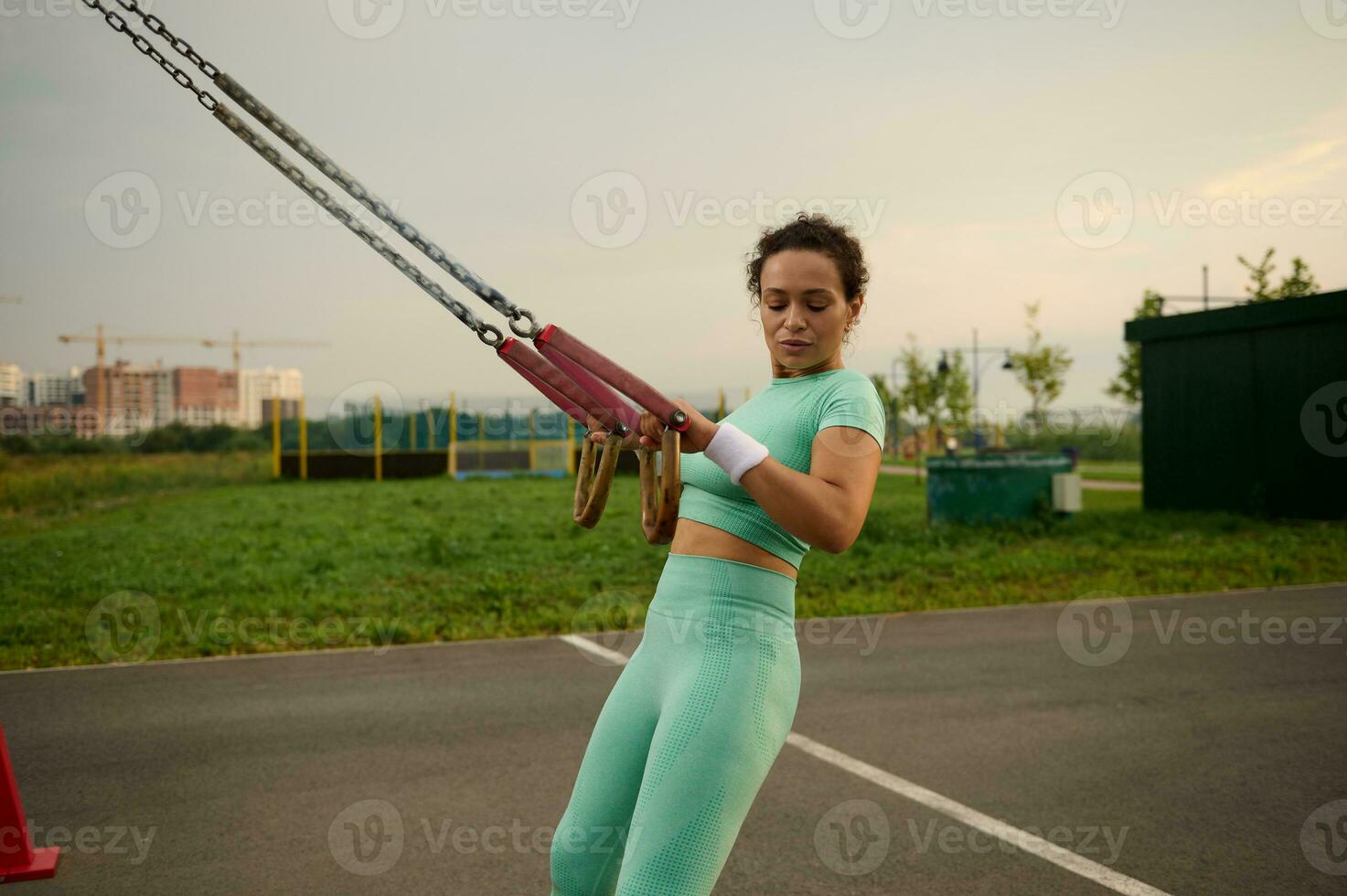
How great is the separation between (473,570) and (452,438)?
22527 mm

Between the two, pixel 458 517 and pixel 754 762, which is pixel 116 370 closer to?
pixel 458 517

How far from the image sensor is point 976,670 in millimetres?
7570

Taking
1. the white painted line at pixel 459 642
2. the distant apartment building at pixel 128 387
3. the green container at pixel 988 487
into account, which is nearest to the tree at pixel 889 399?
the green container at pixel 988 487

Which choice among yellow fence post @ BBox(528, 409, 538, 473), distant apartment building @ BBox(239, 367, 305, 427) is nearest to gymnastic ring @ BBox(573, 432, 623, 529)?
yellow fence post @ BBox(528, 409, 538, 473)

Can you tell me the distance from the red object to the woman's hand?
3.53m

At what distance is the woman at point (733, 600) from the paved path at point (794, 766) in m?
2.06

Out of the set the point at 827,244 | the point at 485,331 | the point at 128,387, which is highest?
the point at 128,387

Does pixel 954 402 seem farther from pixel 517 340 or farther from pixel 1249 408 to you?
pixel 517 340

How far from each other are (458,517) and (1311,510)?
1401 cm

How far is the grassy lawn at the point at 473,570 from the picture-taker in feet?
31.0

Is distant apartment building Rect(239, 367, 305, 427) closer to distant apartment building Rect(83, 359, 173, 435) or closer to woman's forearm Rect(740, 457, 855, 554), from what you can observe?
distant apartment building Rect(83, 359, 173, 435)

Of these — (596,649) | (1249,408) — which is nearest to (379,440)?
(1249,408)

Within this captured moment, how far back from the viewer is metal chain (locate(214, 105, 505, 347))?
2.06 meters

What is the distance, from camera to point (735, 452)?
6.27ft
